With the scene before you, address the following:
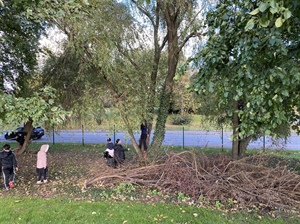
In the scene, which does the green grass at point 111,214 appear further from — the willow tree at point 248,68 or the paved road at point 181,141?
the paved road at point 181,141

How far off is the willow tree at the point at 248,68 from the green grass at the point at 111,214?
268 cm

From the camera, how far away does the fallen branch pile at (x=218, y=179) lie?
5.85m

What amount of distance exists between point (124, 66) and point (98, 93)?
4.39ft

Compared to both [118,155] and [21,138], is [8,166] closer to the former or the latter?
[118,155]

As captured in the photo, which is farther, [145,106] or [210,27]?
[145,106]

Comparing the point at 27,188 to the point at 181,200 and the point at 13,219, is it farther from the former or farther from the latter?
the point at 181,200

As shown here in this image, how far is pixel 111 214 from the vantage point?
198 inches

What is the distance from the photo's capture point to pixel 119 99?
885 cm

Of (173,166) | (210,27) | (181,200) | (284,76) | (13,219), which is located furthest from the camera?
(173,166)

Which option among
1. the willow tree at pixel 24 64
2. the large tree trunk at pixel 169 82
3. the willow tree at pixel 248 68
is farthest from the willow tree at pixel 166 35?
the willow tree at pixel 248 68

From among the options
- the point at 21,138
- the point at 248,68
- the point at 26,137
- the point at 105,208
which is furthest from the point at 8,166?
the point at 248,68

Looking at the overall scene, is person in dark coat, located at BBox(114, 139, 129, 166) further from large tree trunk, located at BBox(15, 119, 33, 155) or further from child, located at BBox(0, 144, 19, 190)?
large tree trunk, located at BBox(15, 119, 33, 155)

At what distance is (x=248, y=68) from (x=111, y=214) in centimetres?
388

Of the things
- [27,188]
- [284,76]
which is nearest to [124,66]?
[27,188]
